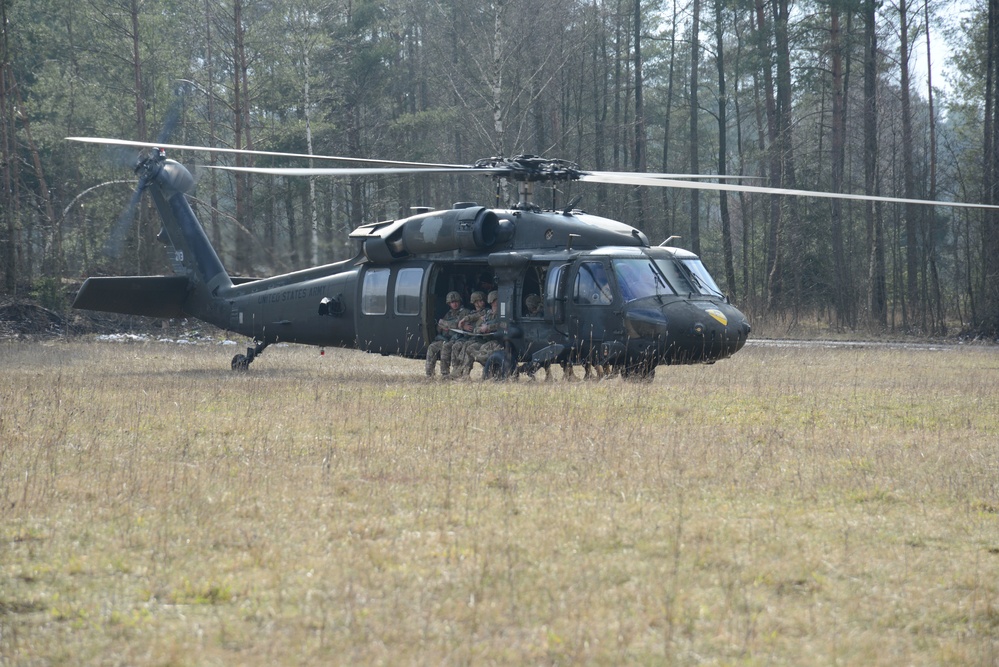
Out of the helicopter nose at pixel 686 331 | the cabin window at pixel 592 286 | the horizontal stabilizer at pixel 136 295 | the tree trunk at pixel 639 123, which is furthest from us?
the tree trunk at pixel 639 123

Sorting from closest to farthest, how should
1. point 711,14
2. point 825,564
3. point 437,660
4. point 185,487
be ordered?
1. point 437,660
2. point 825,564
3. point 185,487
4. point 711,14

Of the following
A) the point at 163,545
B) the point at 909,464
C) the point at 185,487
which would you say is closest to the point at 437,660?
the point at 163,545

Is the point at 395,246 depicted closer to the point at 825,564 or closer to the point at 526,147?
the point at 825,564

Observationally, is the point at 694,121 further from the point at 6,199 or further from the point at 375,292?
the point at 375,292

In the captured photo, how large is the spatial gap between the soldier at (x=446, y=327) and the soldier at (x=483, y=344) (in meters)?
0.39

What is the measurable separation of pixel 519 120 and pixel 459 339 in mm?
26459

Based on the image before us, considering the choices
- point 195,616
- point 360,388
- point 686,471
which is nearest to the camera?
point 195,616

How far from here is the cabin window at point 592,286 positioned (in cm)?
1371

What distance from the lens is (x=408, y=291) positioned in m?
15.5

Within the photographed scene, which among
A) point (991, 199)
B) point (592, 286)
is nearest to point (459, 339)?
point (592, 286)

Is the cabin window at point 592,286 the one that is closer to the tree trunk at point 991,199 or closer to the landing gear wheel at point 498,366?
the landing gear wheel at point 498,366

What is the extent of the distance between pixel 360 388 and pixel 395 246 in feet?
9.68

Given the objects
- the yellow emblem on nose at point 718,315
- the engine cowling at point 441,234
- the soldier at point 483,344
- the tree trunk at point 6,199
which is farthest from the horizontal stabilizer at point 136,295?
the tree trunk at point 6,199

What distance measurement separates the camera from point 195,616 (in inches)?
183
